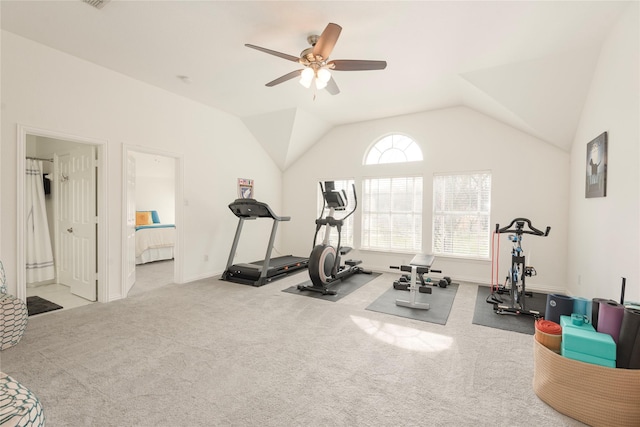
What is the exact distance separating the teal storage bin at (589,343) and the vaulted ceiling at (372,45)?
8.79ft

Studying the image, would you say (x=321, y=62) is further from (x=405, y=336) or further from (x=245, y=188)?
(x=245, y=188)

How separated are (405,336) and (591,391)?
143 centimetres

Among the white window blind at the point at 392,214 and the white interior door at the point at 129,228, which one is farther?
the white window blind at the point at 392,214

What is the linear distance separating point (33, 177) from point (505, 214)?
7580 mm

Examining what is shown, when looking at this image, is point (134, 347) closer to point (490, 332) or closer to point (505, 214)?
point (490, 332)

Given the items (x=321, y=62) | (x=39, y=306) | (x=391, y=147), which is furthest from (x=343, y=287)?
(x=39, y=306)

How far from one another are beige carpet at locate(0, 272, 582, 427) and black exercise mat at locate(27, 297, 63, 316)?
257mm

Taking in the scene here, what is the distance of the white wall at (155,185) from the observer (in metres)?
7.95

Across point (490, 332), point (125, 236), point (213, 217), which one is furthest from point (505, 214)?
point (125, 236)

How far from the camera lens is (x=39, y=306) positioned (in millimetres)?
3697

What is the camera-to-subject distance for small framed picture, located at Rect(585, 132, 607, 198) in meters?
3.02

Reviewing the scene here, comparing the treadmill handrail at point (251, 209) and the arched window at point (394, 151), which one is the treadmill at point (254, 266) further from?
the arched window at point (394, 151)

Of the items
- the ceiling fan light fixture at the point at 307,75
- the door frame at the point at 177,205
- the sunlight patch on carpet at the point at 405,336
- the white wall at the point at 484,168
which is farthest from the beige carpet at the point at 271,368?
the ceiling fan light fixture at the point at 307,75

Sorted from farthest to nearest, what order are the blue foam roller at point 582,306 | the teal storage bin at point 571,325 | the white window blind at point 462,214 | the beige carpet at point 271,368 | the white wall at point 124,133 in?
the white window blind at point 462,214 → the white wall at point 124,133 → the blue foam roller at point 582,306 → the teal storage bin at point 571,325 → the beige carpet at point 271,368
